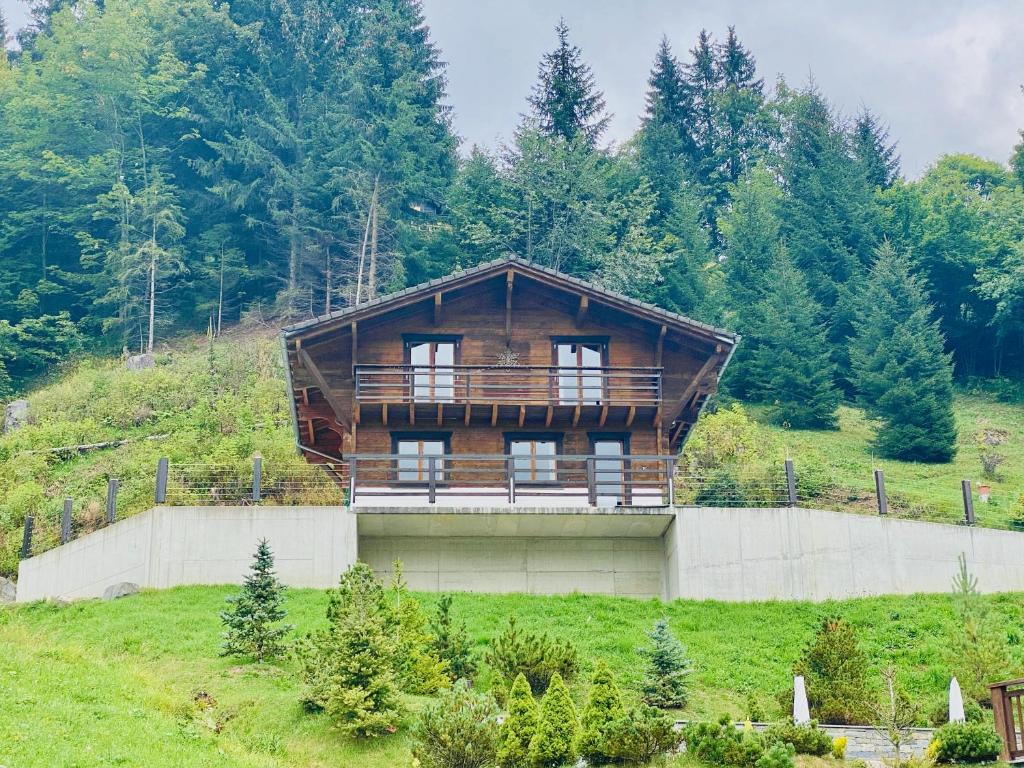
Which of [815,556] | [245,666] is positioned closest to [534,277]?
[815,556]

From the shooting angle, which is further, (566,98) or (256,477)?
(566,98)

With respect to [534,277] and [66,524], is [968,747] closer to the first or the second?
[534,277]

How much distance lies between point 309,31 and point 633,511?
4501cm

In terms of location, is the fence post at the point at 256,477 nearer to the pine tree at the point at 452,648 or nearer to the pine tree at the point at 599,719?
the pine tree at the point at 452,648

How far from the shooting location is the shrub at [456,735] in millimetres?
15703

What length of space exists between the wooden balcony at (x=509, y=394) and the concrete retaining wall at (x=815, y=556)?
13.7 ft

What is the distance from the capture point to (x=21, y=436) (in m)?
43.5

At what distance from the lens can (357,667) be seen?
1742cm

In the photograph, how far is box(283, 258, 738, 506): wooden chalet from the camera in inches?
1151

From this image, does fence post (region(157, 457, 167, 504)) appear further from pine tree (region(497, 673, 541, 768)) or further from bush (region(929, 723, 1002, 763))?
bush (region(929, 723, 1002, 763))

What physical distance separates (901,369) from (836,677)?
90.2 ft

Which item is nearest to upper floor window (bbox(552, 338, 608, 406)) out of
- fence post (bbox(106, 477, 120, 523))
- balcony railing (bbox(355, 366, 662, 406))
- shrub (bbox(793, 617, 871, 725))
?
balcony railing (bbox(355, 366, 662, 406))

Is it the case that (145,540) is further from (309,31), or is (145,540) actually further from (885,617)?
(309,31)

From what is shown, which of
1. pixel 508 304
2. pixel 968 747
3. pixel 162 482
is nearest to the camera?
pixel 968 747
